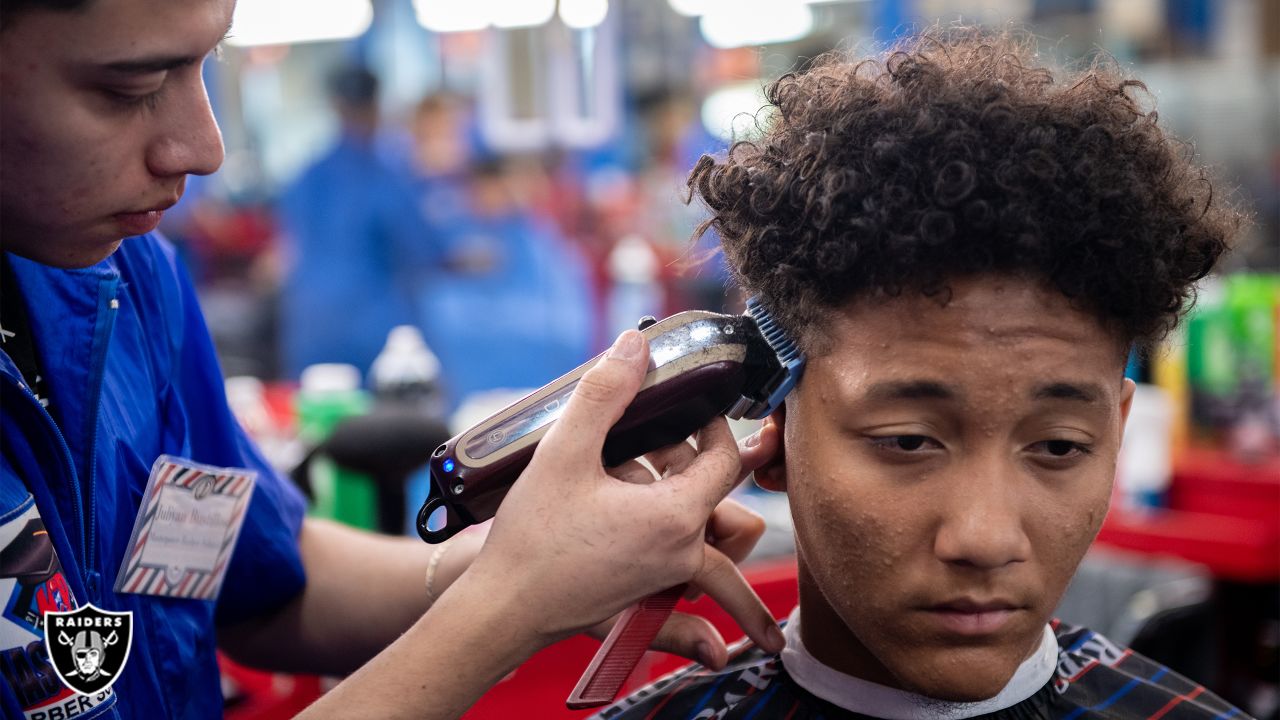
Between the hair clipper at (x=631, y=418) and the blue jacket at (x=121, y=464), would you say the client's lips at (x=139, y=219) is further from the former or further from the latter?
the hair clipper at (x=631, y=418)

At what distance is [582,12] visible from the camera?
552 cm

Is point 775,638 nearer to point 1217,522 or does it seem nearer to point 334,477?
point 334,477

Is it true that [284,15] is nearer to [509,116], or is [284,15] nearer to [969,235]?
[509,116]

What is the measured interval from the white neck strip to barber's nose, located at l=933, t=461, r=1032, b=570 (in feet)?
0.68

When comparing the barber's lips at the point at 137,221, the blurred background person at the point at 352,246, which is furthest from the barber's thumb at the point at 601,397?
the blurred background person at the point at 352,246

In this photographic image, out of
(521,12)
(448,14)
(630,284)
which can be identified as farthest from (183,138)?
(448,14)

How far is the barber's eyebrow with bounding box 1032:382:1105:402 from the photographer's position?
101 centimetres

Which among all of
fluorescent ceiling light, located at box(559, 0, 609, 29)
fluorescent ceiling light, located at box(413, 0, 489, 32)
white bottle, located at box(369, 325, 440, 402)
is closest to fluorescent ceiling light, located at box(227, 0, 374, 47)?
fluorescent ceiling light, located at box(413, 0, 489, 32)

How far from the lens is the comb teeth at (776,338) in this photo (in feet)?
3.59

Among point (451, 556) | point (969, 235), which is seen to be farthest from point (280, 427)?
point (969, 235)

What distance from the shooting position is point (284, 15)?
884cm

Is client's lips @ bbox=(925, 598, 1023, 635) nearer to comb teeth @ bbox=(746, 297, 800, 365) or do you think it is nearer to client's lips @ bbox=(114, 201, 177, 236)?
comb teeth @ bbox=(746, 297, 800, 365)

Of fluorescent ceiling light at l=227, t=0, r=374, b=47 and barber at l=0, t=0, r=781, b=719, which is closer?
barber at l=0, t=0, r=781, b=719

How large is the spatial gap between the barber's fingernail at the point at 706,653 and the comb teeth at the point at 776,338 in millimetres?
299
